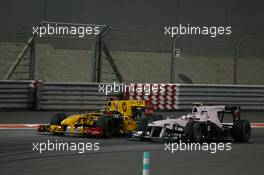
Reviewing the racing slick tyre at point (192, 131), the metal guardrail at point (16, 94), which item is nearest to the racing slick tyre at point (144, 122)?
the racing slick tyre at point (192, 131)

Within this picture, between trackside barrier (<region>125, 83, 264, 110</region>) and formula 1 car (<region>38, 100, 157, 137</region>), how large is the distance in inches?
279

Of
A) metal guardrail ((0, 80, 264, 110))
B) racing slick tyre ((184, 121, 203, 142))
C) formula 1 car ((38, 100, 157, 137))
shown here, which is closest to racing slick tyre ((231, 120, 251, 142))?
racing slick tyre ((184, 121, 203, 142))

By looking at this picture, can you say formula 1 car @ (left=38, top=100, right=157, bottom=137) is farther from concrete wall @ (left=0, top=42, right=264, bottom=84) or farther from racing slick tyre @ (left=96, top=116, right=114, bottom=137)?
concrete wall @ (left=0, top=42, right=264, bottom=84)

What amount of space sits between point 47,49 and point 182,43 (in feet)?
19.1

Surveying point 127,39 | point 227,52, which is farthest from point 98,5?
point 227,52

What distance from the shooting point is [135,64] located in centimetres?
2722

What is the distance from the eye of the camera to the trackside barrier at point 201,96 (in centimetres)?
2389

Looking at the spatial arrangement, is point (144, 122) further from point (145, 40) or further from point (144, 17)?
point (144, 17)

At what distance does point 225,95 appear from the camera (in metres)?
25.1

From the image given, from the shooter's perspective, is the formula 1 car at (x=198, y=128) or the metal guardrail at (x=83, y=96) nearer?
the formula 1 car at (x=198, y=128)

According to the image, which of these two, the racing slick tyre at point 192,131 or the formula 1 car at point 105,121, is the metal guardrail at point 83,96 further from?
the racing slick tyre at point 192,131

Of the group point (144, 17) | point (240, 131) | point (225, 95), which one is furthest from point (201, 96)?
point (240, 131)

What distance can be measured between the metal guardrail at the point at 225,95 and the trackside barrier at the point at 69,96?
297 centimetres

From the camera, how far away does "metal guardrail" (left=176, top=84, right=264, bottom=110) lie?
24.5 metres
